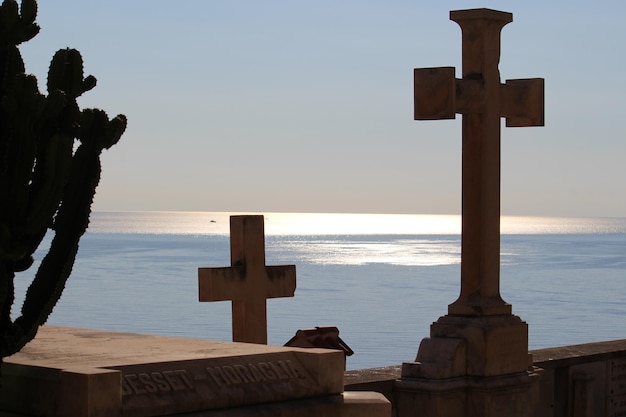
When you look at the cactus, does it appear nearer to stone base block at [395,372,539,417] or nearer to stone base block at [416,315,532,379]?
stone base block at [395,372,539,417]

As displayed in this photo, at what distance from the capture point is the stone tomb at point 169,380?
4.45 m

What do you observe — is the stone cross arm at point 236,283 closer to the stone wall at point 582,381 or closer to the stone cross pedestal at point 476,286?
the stone wall at point 582,381

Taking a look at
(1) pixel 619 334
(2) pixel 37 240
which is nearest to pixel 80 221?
(2) pixel 37 240

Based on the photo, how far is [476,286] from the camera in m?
8.50

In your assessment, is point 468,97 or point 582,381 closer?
point 468,97

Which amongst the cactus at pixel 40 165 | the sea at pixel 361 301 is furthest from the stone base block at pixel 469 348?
the sea at pixel 361 301

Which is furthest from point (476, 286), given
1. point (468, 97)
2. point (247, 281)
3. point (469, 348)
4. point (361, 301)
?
point (361, 301)

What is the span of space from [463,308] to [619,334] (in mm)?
39823

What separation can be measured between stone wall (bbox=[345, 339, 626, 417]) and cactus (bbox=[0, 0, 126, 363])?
405 cm

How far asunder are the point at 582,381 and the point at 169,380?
5563 mm

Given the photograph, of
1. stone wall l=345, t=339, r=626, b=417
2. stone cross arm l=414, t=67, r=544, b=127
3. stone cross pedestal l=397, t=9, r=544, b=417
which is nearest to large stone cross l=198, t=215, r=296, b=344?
stone wall l=345, t=339, r=626, b=417

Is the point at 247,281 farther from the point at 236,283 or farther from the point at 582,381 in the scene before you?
the point at 582,381

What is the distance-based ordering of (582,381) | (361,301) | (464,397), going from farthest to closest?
(361,301), (582,381), (464,397)

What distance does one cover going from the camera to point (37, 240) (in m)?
4.76
